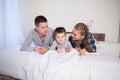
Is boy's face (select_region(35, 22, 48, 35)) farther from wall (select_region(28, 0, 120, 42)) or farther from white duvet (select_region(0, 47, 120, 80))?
wall (select_region(28, 0, 120, 42))

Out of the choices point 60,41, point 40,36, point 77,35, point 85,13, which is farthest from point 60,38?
point 85,13

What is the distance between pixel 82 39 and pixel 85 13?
1177 mm

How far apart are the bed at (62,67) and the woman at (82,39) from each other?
0.73 feet

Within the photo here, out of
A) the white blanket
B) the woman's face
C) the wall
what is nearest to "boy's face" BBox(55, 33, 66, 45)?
the woman's face

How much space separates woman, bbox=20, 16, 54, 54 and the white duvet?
0.63 feet

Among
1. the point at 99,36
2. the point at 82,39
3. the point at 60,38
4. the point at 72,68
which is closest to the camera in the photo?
the point at 72,68

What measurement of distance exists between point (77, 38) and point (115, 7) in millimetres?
1301

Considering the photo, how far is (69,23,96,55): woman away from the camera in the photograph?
1.43 meters

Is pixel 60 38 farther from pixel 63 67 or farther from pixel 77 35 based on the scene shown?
pixel 63 67

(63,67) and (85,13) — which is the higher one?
(85,13)

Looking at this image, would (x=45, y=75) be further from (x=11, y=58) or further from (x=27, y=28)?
(x=27, y=28)

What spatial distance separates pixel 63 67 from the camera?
3.56ft

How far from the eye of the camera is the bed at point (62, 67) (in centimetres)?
107

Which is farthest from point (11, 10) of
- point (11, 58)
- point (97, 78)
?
point (97, 78)
